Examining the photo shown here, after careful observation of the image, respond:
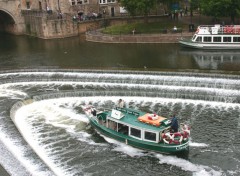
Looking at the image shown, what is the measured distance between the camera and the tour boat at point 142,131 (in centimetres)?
3178

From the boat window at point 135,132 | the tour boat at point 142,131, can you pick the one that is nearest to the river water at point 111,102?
the tour boat at point 142,131

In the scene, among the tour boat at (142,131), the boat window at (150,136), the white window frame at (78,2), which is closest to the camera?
the tour boat at (142,131)

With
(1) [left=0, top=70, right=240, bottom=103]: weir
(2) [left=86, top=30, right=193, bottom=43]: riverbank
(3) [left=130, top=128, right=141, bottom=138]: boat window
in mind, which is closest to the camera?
(3) [left=130, top=128, right=141, bottom=138]: boat window

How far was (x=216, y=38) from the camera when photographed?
64.4 metres

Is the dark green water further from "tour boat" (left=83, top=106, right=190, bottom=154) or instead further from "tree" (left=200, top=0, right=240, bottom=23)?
"tour boat" (left=83, top=106, right=190, bottom=154)

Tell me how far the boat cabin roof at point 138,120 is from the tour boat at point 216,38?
32796mm

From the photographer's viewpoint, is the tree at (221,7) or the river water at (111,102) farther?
the tree at (221,7)

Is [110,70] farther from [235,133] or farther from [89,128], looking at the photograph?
[235,133]

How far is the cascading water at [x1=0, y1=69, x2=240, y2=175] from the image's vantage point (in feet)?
100

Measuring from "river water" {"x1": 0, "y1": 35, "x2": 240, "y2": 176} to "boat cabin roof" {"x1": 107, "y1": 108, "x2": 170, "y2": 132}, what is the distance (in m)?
2.06

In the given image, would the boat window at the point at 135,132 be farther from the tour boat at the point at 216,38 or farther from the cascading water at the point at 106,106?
the tour boat at the point at 216,38

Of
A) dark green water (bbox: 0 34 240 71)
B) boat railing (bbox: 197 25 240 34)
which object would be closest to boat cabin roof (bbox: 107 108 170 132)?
dark green water (bbox: 0 34 240 71)

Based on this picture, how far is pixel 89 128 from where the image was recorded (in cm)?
3797

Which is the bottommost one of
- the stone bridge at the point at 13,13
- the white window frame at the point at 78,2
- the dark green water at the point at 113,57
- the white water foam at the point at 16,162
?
the white water foam at the point at 16,162
